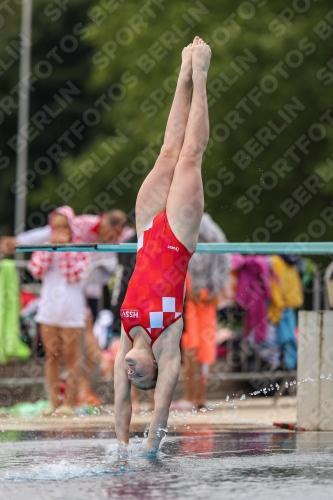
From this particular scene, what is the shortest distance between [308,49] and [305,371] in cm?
1187

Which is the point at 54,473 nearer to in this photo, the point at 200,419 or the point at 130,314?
the point at 130,314

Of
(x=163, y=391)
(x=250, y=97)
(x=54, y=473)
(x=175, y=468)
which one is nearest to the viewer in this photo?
(x=54, y=473)

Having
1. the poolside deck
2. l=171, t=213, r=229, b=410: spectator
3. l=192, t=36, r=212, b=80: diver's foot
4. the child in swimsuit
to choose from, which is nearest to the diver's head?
the child in swimsuit

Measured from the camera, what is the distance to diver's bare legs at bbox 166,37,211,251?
293 inches

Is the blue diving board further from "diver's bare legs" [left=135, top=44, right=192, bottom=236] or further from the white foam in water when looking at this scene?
the white foam in water

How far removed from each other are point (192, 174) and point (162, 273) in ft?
2.70

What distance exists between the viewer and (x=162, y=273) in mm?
7242

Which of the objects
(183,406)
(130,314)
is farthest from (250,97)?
(130,314)

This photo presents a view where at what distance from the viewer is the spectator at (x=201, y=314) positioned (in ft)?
40.6

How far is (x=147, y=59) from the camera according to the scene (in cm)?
2334

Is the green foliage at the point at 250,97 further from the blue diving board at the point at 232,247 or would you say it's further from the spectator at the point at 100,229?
the blue diving board at the point at 232,247

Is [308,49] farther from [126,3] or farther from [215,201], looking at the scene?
[126,3]

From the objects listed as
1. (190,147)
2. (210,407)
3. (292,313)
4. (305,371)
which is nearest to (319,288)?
(292,313)

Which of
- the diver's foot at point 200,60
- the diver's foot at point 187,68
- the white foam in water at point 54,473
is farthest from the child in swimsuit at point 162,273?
the white foam in water at point 54,473
